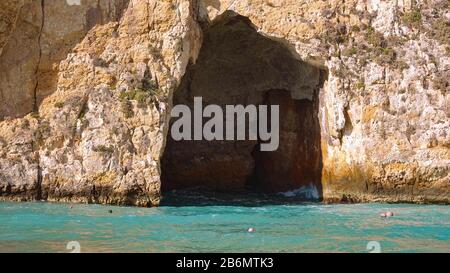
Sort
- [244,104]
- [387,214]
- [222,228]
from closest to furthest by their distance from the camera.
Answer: [222,228]
[387,214]
[244,104]

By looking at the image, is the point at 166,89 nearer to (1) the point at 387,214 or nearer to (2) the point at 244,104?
(2) the point at 244,104

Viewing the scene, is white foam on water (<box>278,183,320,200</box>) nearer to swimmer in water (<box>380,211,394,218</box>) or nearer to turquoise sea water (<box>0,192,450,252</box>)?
turquoise sea water (<box>0,192,450,252</box>)

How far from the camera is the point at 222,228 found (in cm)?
1775

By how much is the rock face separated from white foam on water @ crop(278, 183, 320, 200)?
2.97ft

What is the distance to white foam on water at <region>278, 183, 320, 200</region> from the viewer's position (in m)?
27.5

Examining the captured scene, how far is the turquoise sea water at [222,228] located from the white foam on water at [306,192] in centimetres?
362

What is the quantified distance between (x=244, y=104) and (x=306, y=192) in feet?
18.2

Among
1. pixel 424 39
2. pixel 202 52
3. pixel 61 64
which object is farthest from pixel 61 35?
pixel 424 39

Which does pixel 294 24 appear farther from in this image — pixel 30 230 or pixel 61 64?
pixel 30 230

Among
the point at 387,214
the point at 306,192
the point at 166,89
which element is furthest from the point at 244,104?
the point at 387,214

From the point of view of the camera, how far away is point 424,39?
84.5 feet

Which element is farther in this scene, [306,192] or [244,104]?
[244,104]


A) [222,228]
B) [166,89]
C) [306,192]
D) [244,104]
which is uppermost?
[166,89]

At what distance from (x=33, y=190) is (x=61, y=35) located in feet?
17.6
